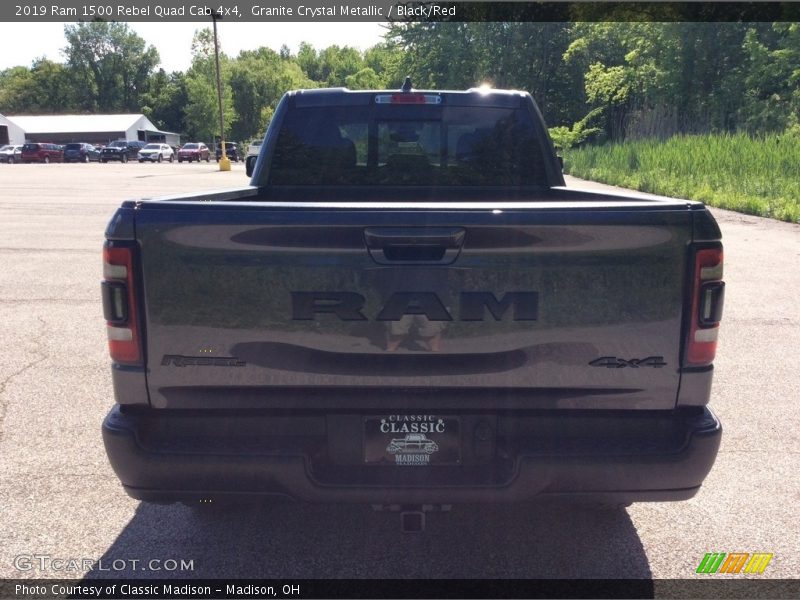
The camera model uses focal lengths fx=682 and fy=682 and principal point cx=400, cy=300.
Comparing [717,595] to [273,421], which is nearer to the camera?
[273,421]

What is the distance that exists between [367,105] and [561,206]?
7.80 ft

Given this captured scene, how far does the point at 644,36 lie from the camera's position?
41.0m

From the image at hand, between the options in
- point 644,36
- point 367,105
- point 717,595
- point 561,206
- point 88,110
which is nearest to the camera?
point 561,206

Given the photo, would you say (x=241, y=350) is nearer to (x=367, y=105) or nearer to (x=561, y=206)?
(x=561, y=206)

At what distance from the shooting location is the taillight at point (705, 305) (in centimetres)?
238

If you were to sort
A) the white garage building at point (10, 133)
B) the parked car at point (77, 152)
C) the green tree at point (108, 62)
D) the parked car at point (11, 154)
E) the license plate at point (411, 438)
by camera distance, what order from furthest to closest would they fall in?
the green tree at point (108, 62)
the white garage building at point (10, 133)
the parked car at point (11, 154)
the parked car at point (77, 152)
the license plate at point (411, 438)

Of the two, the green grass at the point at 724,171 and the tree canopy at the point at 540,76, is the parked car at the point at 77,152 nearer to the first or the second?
the tree canopy at the point at 540,76

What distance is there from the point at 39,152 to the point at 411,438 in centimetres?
5937

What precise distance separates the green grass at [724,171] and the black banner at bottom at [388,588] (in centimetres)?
1401

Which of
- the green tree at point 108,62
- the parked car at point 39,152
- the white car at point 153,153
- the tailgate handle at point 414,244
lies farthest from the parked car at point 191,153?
the tailgate handle at point 414,244

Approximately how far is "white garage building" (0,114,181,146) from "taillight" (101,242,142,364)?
8600cm

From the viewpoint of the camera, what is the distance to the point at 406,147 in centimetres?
449

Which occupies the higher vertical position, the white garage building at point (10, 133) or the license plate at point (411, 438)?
the white garage building at point (10, 133)

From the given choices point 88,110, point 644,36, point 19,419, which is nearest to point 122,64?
point 88,110
